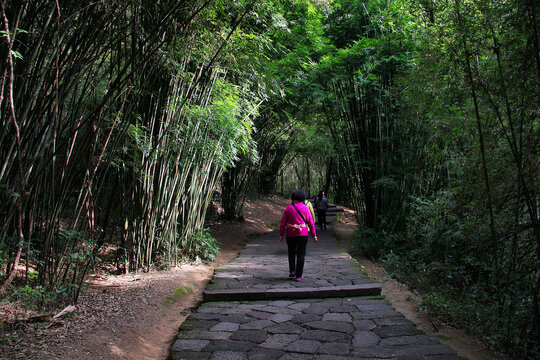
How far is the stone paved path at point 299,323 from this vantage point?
2.41 m

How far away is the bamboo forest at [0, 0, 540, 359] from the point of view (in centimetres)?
250

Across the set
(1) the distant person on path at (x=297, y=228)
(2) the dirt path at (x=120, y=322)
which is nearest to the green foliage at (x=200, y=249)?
(2) the dirt path at (x=120, y=322)

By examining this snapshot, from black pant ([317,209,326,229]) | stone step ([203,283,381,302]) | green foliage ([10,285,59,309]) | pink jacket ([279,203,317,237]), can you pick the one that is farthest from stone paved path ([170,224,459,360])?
black pant ([317,209,326,229])

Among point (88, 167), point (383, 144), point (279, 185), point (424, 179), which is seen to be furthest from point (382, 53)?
point (279, 185)

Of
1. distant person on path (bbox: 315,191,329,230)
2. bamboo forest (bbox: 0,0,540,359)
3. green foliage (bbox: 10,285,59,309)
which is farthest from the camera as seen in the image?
distant person on path (bbox: 315,191,329,230)

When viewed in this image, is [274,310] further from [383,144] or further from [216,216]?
[216,216]

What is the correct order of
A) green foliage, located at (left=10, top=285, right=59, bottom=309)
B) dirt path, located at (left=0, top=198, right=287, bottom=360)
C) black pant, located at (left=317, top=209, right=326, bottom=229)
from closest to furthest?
1. dirt path, located at (left=0, top=198, right=287, bottom=360)
2. green foliage, located at (left=10, top=285, right=59, bottom=309)
3. black pant, located at (left=317, top=209, right=326, bottom=229)

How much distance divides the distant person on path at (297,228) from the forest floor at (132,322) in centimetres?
107

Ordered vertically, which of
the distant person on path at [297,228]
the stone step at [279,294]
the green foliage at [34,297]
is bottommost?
the stone step at [279,294]

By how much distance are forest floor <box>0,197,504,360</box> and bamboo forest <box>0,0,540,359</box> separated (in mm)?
217

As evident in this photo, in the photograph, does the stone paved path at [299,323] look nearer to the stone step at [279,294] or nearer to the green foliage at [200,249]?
the stone step at [279,294]

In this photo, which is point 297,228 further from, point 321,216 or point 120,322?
point 321,216

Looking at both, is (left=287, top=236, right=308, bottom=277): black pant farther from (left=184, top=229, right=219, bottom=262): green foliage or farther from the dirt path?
(left=184, top=229, right=219, bottom=262): green foliage

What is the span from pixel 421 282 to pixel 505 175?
2.17m
